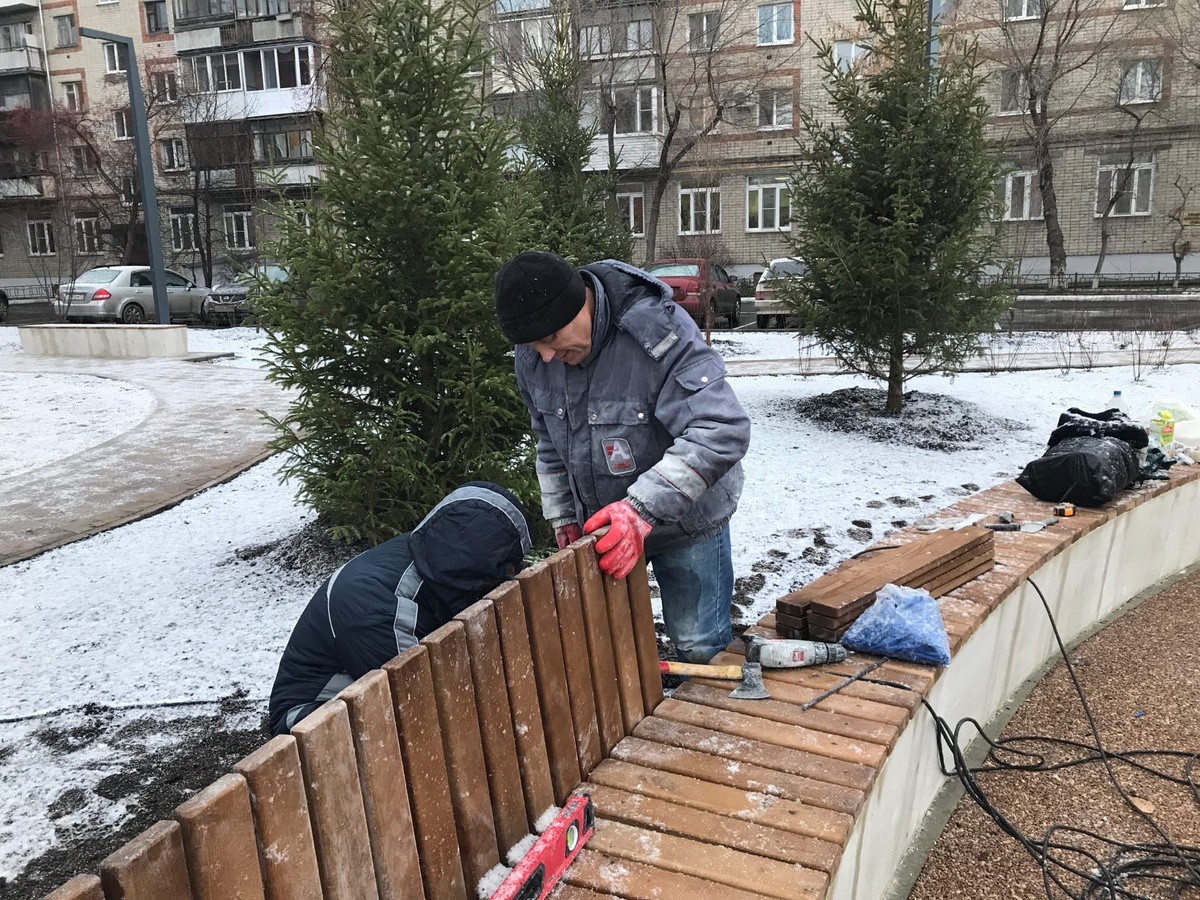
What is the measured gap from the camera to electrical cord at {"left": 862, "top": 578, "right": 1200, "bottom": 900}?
8.93ft

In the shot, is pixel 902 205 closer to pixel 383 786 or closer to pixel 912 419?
pixel 912 419

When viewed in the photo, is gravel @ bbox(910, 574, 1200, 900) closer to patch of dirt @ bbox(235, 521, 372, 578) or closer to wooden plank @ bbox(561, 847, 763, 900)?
wooden plank @ bbox(561, 847, 763, 900)

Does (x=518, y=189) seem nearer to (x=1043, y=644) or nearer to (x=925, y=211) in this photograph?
(x=1043, y=644)

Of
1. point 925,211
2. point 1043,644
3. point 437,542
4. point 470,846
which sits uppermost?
point 925,211

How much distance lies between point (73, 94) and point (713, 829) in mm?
49078

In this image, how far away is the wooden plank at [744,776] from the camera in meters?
2.14

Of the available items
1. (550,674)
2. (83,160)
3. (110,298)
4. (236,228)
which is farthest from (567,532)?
(83,160)

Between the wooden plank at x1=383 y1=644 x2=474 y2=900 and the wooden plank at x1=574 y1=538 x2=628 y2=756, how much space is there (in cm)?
62

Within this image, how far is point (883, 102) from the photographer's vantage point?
8.19m

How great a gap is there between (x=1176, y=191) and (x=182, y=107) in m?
35.8

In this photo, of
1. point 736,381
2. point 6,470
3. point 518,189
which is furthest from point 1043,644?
point 6,470

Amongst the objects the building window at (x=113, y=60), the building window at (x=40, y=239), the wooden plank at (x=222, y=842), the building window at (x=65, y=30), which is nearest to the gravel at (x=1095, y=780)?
the wooden plank at (x=222, y=842)

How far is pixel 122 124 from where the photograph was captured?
126ft

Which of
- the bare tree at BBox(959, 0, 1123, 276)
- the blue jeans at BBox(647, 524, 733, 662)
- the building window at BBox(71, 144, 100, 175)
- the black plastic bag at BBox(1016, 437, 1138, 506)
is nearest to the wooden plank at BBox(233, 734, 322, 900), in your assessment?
the blue jeans at BBox(647, 524, 733, 662)
